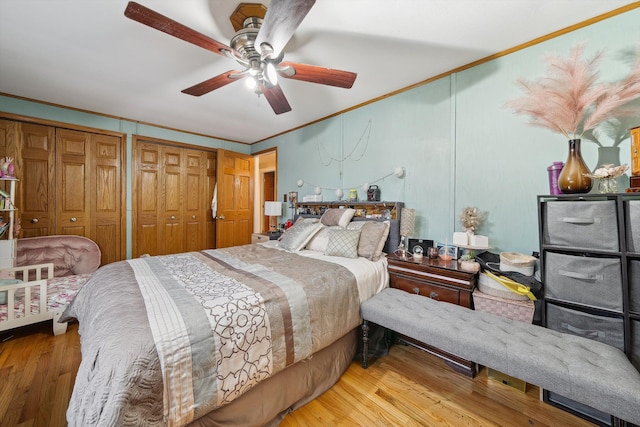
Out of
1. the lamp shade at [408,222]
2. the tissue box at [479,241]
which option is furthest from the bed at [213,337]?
the tissue box at [479,241]

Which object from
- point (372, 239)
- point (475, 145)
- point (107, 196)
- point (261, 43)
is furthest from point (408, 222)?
point (107, 196)

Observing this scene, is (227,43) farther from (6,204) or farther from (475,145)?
(6,204)

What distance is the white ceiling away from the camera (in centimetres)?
170

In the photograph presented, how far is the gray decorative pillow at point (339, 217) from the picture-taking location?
3.00 m

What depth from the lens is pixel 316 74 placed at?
194cm

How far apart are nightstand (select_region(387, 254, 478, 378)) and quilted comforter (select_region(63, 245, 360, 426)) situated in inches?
23.0

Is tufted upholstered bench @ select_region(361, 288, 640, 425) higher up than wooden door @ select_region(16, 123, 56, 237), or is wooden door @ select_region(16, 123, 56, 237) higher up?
wooden door @ select_region(16, 123, 56, 237)

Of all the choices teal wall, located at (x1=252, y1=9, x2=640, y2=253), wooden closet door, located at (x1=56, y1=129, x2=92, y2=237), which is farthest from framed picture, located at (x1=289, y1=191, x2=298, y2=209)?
wooden closet door, located at (x1=56, y1=129, x2=92, y2=237)

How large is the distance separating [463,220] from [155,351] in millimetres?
2389

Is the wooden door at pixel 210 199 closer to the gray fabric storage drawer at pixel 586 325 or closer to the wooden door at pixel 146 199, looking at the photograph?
the wooden door at pixel 146 199

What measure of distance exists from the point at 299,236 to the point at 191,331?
1742 millimetres

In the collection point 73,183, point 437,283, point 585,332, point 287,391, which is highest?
point 73,183

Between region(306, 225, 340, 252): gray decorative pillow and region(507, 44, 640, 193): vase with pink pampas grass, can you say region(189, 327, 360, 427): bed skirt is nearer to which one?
region(306, 225, 340, 252): gray decorative pillow

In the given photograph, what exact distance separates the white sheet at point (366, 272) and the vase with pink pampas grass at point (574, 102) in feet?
4.69
